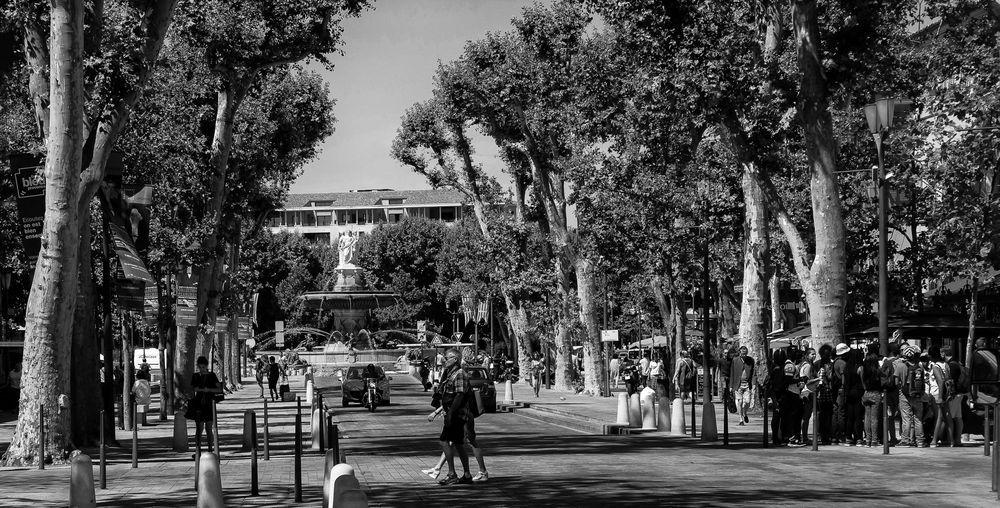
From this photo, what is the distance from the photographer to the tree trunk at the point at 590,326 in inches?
1884

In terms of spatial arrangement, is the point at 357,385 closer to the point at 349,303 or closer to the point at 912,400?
the point at 912,400

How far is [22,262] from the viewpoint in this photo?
4831cm

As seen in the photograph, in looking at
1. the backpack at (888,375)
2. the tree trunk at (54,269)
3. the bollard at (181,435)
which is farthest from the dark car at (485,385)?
the tree trunk at (54,269)

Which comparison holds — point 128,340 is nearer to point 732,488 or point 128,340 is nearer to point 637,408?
point 637,408

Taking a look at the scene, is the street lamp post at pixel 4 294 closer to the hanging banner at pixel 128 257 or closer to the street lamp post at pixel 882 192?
the hanging banner at pixel 128 257

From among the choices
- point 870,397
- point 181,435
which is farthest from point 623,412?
point 181,435

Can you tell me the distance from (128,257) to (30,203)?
7.71ft

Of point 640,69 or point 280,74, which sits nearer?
point 640,69

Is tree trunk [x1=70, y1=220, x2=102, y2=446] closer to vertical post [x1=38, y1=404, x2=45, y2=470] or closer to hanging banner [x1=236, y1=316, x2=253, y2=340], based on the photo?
vertical post [x1=38, y1=404, x2=45, y2=470]

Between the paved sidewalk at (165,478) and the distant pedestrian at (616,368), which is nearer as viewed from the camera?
the paved sidewalk at (165,478)

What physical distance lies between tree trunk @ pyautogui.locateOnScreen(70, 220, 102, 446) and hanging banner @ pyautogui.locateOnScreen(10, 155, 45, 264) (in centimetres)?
132

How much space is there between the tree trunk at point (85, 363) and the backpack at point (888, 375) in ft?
41.7

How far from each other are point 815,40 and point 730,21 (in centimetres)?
364

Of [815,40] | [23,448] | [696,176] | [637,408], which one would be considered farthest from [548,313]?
[23,448]
